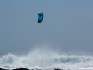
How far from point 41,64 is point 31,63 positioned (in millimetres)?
1809

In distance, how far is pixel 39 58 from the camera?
228 ft

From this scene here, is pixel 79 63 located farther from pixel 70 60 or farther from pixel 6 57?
pixel 6 57

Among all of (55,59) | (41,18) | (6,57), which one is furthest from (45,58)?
(41,18)

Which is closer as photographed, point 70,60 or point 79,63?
point 79,63

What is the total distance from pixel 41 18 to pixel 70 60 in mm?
20087

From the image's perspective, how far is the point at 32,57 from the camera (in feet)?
230

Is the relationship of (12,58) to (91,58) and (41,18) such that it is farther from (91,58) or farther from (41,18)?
(41,18)

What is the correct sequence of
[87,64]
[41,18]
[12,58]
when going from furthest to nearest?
[12,58], [87,64], [41,18]

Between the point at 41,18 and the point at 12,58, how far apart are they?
63.2 ft

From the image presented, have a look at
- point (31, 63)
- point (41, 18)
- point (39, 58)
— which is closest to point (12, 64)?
point (31, 63)

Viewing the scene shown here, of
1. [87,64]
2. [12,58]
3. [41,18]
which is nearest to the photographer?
[41,18]

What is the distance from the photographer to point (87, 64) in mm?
A: 62812

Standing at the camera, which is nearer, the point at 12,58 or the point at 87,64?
the point at 87,64

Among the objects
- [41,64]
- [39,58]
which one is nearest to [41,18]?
[41,64]
